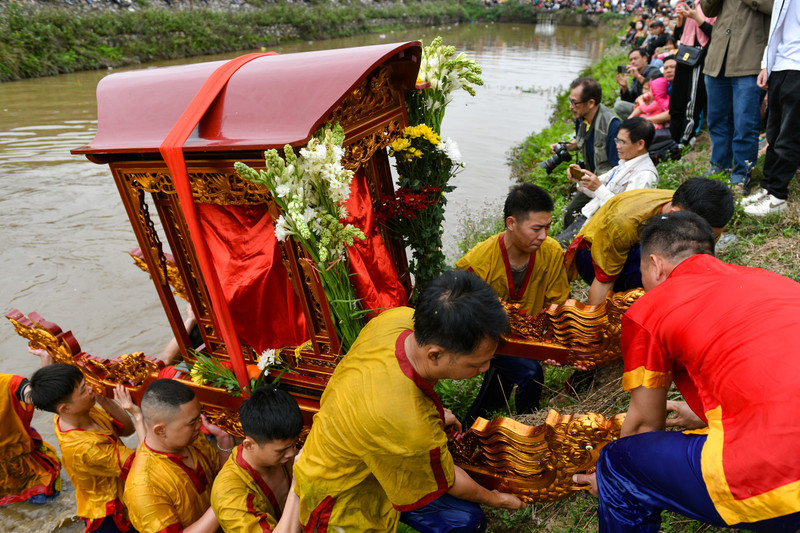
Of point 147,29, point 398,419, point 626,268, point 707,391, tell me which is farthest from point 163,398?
point 147,29

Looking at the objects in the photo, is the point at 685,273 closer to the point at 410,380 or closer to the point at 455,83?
the point at 410,380

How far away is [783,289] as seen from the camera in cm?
158

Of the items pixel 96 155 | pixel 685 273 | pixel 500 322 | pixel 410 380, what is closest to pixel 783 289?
pixel 685 273

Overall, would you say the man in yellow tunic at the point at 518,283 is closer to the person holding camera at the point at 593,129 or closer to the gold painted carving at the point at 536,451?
the gold painted carving at the point at 536,451

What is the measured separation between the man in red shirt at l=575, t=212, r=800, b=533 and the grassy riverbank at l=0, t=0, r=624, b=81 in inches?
718

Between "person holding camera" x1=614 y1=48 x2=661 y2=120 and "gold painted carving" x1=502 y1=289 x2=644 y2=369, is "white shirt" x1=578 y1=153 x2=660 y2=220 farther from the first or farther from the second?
"person holding camera" x1=614 y1=48 x2=661 y2=120

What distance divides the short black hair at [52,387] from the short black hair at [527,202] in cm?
249

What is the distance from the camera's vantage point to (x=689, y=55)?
5.55 meters

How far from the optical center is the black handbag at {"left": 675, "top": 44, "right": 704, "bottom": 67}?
550 cm

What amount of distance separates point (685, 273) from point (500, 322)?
2.25 feet

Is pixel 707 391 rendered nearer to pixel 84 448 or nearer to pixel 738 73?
pixel 84 448

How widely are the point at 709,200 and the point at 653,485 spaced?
1.50 m

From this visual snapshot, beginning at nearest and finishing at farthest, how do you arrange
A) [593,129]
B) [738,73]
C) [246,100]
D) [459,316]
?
1. [459,316]
2. [246,100]
3. [738,73]
4. [593,129]

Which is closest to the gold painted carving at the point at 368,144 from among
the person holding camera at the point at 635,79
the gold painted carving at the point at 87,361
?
the gold painted carving at the point at 87,361
